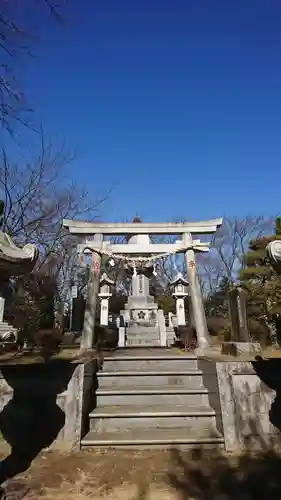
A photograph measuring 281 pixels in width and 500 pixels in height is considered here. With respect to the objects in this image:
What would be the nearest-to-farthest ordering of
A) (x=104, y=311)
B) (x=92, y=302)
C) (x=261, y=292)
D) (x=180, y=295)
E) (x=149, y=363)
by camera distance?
(x=149, y=363), (x=92, y=302), (x=261, y=292), (x=104, y=311), (x=180, y=295)

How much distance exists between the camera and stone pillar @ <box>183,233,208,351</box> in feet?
27.6

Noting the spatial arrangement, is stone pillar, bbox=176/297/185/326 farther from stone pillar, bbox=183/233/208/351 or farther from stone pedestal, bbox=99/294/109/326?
stone pillar, bbox=183/233/208/351

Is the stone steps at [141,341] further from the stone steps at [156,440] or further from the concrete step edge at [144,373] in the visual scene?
the stone steps at [156,440]

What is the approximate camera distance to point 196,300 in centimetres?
894

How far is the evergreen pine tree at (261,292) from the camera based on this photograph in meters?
14.4

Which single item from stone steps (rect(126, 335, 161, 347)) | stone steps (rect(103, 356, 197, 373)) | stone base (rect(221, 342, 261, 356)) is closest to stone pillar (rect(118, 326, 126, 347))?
stone steps (rect(126, 335, 161, 347))

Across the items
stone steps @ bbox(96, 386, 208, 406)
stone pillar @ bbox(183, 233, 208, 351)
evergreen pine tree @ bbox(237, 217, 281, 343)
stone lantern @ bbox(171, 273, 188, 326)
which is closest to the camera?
stone steps @ bbox(96, 386, 208, 406)

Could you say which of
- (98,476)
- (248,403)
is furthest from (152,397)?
(98,476)

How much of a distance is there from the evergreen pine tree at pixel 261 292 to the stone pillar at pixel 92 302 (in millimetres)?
6534

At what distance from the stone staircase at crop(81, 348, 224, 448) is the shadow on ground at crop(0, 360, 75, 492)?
0.63 meters

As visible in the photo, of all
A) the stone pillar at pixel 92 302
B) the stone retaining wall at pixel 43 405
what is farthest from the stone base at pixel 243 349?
the stone pillar at pixel 92 302

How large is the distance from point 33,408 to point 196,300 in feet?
17.6

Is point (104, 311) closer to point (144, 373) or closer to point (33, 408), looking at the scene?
point (144, 373)

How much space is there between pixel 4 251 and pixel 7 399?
3173 millimetres
